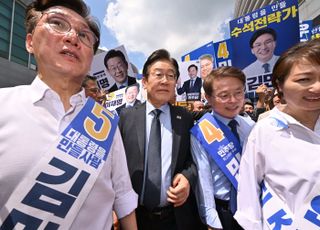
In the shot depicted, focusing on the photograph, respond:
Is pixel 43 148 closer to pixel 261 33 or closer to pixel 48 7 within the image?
pixel 48 7

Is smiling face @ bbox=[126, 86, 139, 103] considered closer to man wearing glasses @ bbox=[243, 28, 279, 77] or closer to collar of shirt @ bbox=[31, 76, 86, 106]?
man wearing glasses @ bbox=[243, 28, 279, 77]

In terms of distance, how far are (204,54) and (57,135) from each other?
421cm

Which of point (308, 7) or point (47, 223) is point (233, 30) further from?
point (308, 7)

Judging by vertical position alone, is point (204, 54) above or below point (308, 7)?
below

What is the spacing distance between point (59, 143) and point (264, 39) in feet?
10.1

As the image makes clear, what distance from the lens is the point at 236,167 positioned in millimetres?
1705

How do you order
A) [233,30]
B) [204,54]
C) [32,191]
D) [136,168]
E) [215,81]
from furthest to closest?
1. [204,54]
2. [233,30]
3. [215,81]
4. [136,168]
5. [32,191]

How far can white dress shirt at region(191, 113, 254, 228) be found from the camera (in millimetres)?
1605

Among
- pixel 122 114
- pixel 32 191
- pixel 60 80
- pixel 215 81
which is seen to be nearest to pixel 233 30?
pixel 215 81

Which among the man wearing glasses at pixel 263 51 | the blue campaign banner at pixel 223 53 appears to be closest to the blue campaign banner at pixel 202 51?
the blue campaign banner at pixel 223 53

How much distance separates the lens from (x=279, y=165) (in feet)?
4.17

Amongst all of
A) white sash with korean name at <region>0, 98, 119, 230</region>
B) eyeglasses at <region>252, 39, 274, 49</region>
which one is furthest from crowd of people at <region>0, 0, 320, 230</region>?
eyeglasses at <region>252, 39, 274, 49</region>

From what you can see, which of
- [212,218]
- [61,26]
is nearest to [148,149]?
[212,218]

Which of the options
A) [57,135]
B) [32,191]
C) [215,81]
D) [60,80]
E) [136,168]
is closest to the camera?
[32,191]
